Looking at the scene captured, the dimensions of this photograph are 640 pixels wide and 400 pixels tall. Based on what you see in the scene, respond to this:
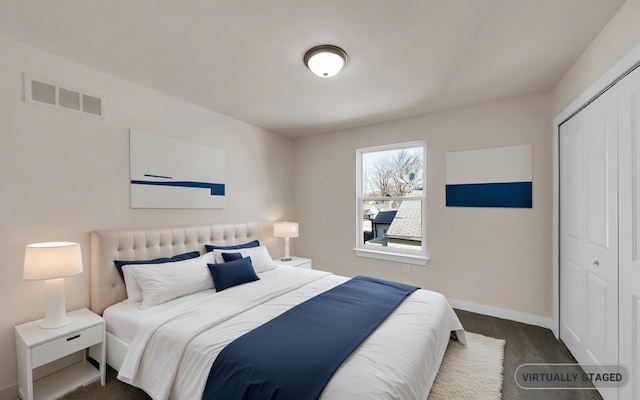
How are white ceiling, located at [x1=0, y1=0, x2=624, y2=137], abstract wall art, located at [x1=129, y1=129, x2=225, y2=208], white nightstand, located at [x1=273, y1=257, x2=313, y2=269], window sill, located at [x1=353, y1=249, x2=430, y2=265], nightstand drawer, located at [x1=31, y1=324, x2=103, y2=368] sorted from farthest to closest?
white nightstand, located at [x1=273, y1=257, x2=313, y2=269] < window sill, located at [x1=353, y1=249, x2=430, y2=265] < abstract wall art, located at [x1=129, y1=129, x2=225, y2=208] < nightstand drawer, located at [x1=31, y1=324, x2=103, y2=368] < white ceiling, located at [x1=0, y1=0, x2=624, y2=137]

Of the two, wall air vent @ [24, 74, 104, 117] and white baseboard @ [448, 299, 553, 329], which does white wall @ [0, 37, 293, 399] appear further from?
white baseboard @ [448, 299, 553, 329]

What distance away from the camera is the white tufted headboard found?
7.68ft

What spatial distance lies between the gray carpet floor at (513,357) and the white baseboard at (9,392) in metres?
0.41

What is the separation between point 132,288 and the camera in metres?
2.34

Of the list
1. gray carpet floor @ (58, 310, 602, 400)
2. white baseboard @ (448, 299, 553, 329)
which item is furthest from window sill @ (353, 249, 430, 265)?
gray carpet floor @ (58, 310, 602, 400)

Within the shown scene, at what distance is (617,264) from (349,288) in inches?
71.4

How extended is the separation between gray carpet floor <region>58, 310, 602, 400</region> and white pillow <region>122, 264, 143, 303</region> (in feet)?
1.85

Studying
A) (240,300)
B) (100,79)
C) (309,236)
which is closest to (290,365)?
(240,300)

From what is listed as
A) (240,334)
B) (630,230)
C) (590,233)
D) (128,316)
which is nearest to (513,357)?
(590,233)

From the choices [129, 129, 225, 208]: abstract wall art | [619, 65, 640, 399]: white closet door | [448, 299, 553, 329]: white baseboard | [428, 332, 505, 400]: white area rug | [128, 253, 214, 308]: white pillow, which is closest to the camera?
[619, 65, 640, 399]: white closet door

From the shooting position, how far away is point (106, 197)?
8.18 feet

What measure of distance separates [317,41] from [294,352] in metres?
2.02

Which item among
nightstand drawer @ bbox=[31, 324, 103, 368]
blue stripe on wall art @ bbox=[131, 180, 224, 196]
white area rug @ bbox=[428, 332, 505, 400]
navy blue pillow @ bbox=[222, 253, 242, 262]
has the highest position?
blue stripe on wall art @ bbox=[131, 180, 224, 196]

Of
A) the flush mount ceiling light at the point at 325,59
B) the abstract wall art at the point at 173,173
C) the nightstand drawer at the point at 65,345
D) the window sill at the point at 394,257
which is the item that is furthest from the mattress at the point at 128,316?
the window sill at the point at 394,257
